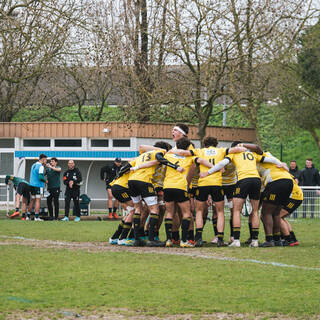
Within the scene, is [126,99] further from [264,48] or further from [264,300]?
[264,300]

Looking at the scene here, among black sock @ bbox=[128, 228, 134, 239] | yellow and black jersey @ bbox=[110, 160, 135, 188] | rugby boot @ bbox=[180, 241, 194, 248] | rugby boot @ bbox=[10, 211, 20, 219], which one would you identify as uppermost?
yellow and black jersey @ bbox=[110, 160, 135, 188]

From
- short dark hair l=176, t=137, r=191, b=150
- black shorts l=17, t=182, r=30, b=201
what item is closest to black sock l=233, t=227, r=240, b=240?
short dark hair l=176, t=137, r=191, b=150

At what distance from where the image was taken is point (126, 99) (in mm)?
28812

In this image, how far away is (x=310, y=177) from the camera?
2430 centimetres

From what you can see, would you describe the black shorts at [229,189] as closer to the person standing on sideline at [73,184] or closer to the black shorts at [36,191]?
the black shorts at [36,191]

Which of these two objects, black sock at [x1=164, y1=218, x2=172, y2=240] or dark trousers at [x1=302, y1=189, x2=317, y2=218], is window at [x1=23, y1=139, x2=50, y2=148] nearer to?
dark trousers at [x1=302, y1=189, x2=317, y2=218]

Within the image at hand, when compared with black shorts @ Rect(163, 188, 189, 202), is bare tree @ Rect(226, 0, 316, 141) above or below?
above

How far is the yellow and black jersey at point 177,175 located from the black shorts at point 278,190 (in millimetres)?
1436

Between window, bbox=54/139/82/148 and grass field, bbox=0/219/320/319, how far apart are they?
18.3 m

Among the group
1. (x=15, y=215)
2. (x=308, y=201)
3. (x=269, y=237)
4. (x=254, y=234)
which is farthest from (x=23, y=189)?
(x=269, y=237)

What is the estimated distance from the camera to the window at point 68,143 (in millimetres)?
31562

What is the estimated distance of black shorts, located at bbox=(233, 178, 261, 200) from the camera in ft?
42.1

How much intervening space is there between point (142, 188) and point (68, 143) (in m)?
19.2

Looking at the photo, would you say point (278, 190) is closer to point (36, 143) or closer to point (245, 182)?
point (245, 182)
